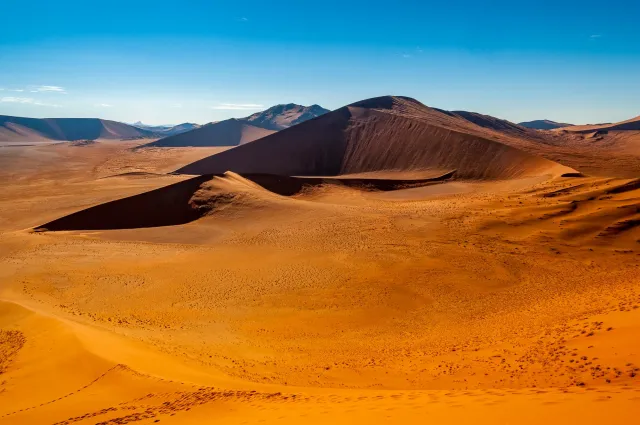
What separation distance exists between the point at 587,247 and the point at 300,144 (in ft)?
145

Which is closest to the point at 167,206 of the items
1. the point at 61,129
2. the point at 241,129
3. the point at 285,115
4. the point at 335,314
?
the point at 335,314

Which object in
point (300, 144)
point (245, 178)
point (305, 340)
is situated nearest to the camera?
point (305, 340)

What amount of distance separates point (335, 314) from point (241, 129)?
411 ft

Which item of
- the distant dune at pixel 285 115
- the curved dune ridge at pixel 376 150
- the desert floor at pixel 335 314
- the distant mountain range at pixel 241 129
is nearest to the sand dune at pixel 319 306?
the desert floor at pixel 335 314

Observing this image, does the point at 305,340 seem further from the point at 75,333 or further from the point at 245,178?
the point at 245,178

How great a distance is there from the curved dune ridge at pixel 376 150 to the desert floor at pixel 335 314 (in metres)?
15.8

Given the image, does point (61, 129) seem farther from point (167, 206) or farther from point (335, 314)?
point (335, 314)

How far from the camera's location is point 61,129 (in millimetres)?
171750

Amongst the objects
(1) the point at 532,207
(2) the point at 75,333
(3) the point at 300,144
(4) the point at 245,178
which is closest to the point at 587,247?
(1) the point at 532,207

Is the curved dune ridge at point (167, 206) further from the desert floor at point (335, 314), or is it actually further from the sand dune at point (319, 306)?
the desert floor at point (335, 314)

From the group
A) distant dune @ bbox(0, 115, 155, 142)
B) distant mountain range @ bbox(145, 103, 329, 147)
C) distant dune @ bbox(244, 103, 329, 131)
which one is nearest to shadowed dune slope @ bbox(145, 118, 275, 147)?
distant mountain range @ bbox(145, 103, 329, 147)

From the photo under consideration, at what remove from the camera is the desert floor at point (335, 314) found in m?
8.12

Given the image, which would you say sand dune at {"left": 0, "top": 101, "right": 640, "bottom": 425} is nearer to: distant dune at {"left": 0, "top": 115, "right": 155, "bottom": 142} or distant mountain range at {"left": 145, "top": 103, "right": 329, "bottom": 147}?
distant mountain range at {"left": 145, "top": 103, "right": 329, "bottom": 147}

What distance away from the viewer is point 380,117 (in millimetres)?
63594
